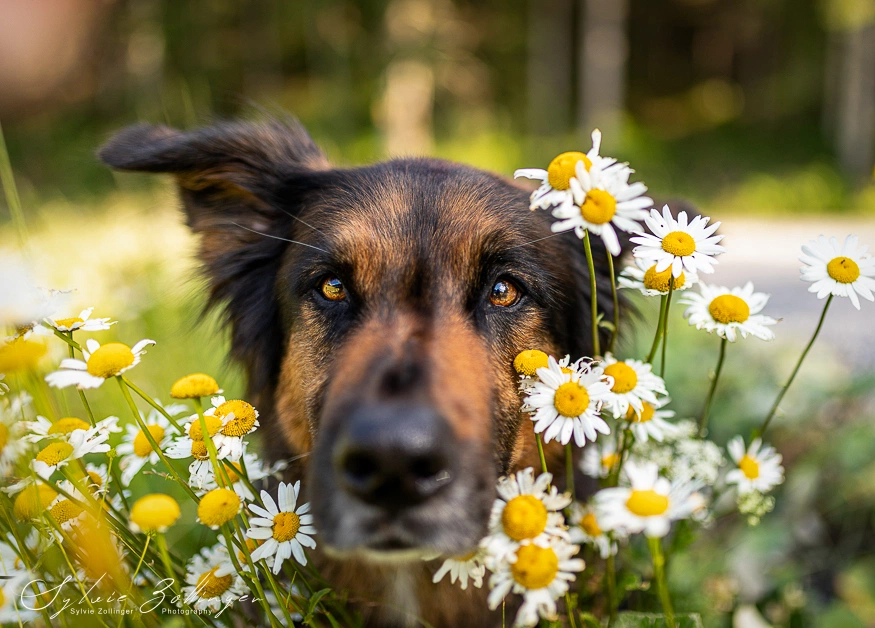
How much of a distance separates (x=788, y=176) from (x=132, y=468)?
44.6 ft

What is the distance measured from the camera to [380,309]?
2102mm

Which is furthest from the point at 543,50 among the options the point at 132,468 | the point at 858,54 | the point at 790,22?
the point at 132,468

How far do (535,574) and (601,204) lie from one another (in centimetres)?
81

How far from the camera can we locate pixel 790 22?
57.0ft

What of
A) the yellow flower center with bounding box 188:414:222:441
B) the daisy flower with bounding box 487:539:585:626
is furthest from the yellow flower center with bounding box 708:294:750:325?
the yellow flower center with bounding box 188:414:222:441

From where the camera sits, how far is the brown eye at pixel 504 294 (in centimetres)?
227

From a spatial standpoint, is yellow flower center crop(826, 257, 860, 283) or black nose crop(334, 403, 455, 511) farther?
yellow flower center crop(826, 257, 860, 283)

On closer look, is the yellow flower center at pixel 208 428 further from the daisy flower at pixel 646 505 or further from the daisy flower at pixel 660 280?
the daisy flower at pixel 660 280

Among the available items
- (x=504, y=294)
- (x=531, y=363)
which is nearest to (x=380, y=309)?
(x=504, y=294)

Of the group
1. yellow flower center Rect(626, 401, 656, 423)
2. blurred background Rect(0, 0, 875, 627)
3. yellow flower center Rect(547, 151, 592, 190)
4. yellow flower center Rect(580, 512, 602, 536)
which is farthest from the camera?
blurred background Rect(0, 0, 875, 627)

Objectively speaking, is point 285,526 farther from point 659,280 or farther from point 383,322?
point 659,280

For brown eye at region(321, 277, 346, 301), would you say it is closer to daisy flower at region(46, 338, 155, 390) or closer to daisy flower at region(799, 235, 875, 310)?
daisy flower at region(46, 338, 155, 390)

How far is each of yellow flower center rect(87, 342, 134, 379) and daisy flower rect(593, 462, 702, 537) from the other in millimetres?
1093

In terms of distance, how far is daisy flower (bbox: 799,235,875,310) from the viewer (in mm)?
1654
